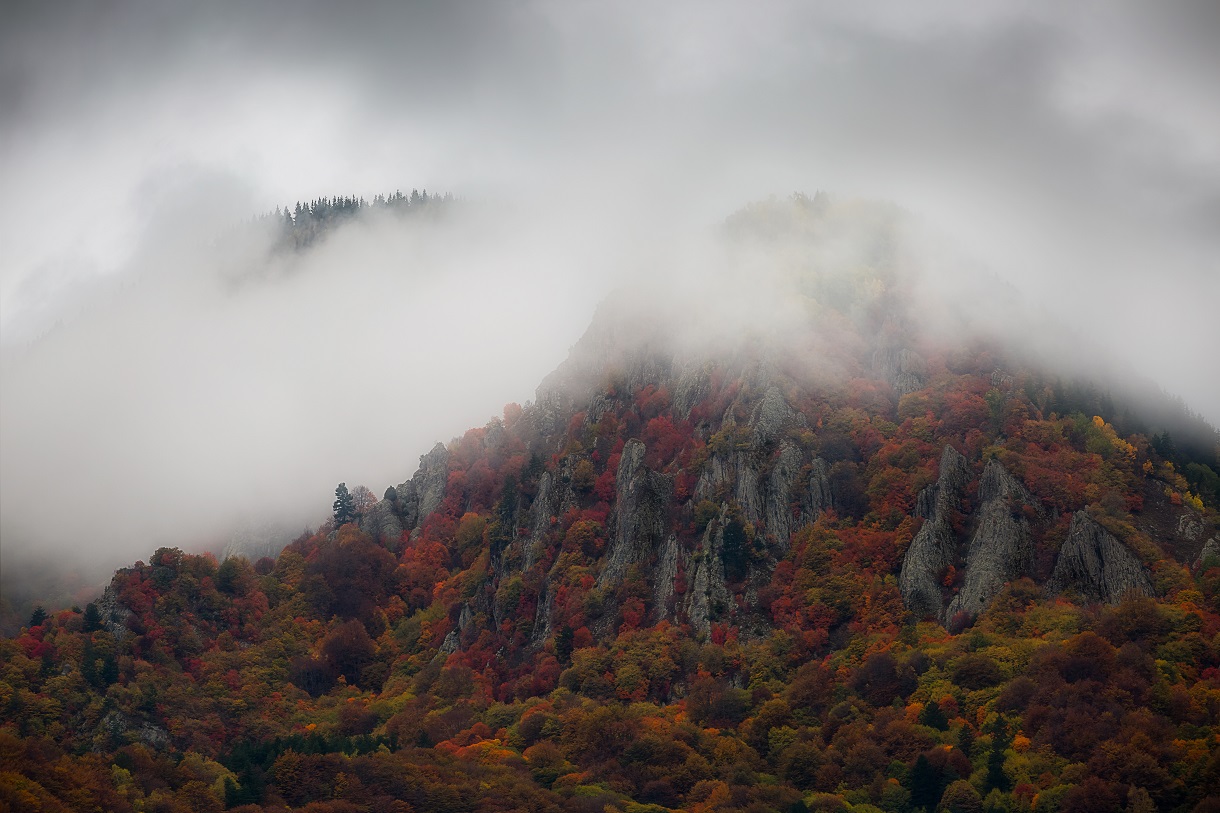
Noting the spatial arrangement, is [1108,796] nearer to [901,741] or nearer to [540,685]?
[901,741]

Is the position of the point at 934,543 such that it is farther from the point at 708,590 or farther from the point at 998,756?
the point at 998,756

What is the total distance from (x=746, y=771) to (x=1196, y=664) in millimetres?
53207

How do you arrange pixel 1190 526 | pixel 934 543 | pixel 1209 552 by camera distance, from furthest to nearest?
1. pixel 934 543
2. pixel 1190 526
3. pixel 1209 552

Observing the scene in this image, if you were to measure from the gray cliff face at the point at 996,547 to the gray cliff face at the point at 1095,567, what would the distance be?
5.66 metres

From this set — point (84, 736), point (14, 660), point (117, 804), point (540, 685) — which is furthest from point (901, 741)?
point (14, 660)

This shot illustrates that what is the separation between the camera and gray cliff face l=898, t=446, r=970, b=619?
182m

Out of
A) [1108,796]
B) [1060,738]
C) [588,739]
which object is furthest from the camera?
[588,739]

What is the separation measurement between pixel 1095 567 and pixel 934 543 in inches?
870

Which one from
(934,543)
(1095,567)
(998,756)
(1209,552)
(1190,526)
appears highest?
(1190,526)

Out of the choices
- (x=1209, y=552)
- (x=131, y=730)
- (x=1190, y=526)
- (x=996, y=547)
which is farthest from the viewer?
(x=131, y=730)

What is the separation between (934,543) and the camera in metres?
186

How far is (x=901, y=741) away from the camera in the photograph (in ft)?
525

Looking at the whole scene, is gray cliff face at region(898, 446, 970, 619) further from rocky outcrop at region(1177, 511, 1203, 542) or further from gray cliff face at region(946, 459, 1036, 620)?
rocky outcrop at region(1177, 511, 1203, 542)

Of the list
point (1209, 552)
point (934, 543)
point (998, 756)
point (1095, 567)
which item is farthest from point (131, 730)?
point (1209, 552)
